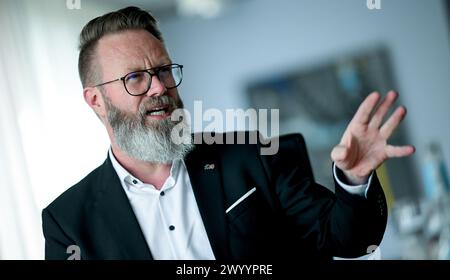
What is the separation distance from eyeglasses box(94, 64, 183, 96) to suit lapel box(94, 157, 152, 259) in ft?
0.72

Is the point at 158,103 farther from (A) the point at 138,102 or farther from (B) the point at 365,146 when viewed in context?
(B) the point at 365,146

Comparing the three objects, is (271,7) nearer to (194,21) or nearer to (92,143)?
(194,21)

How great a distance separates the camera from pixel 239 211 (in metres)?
1.54

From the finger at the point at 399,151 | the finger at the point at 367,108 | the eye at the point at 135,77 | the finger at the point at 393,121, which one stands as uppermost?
the eye at the point at 135,77

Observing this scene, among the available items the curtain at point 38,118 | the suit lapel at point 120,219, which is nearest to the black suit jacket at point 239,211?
the suit lapel at point 120,219

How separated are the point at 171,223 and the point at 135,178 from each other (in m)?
0.15

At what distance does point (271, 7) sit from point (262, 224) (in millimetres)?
533

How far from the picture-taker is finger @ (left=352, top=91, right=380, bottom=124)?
4.31 feet

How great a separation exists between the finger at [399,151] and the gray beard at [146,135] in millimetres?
498

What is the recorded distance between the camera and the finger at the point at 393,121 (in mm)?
1312

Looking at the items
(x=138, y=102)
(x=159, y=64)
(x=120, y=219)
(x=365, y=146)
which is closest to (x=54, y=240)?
(x=120, y=219)

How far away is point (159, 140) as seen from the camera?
1.57 metres

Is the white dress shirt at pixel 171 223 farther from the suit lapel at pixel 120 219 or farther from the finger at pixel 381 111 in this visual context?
the finger at pixel 381 111
